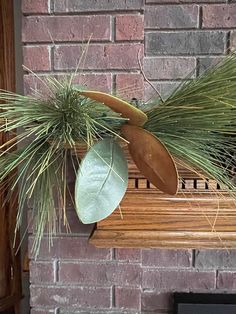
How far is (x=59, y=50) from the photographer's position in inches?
50.5

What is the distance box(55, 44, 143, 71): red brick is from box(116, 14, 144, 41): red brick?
1.0 inches

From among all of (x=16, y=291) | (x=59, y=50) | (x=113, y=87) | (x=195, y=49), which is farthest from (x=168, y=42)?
(x=16, y=291)

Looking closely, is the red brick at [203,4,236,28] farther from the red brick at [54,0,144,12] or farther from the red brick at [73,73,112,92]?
the red brick at [73,73,112,92]

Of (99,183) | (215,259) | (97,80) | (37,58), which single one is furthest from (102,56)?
(215,259)

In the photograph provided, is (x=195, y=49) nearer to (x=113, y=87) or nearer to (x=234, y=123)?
(x=113, y=87)

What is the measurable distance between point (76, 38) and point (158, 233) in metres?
0.57

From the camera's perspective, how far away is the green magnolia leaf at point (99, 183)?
96cm

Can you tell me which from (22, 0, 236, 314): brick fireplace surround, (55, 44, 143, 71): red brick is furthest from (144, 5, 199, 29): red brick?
(55, 44, 143, 71): red brick

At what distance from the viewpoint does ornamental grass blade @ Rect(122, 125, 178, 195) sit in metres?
1.00

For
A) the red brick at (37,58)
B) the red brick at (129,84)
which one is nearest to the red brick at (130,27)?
the red brick at (129,84)

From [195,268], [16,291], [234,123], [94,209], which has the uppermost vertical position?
[234,123]

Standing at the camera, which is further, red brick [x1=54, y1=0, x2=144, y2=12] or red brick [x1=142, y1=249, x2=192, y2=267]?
red brick [x1=142, y1=249, x2=192, y2=267]

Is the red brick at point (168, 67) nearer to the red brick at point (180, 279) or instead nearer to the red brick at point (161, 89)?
the red brick at point (161, 89)

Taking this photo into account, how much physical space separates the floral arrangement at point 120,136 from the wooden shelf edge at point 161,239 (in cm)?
17
